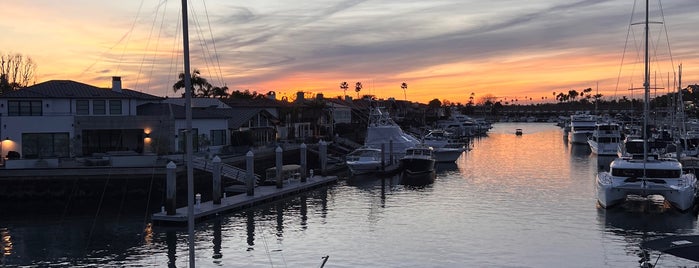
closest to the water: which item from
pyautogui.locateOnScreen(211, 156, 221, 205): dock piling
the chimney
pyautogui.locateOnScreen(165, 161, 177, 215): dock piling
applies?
pyautogui.locateOnScreen(165, 161, 177, 215): dock piling

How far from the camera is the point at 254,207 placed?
138 feet

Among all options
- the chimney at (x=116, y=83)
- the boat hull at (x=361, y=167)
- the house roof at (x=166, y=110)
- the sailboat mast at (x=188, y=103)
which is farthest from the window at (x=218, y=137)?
the sailboat mast at (x=188, y=103)

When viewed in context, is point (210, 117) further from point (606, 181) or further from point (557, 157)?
point (557, 157)

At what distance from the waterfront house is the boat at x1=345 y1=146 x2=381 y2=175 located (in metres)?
19.5

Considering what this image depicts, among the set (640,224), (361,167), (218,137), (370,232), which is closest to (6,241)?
(370,232)

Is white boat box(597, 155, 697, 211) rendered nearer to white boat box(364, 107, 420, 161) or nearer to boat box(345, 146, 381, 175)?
boat box(345, 146, 381, 175)

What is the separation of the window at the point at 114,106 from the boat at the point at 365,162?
21657 millimetres

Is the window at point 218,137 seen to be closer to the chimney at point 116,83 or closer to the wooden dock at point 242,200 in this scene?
the chimney at point 116,83

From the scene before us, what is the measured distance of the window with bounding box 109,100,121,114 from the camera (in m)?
55.7

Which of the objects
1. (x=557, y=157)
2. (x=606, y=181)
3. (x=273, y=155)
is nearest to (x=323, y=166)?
(x=273, y=155)

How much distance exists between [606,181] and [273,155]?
33.9 meters

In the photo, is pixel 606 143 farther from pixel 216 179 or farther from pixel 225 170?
pixel 216 179

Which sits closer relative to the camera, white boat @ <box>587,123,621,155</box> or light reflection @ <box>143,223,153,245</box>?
light reflection @ <box>143,223,153,245</box>

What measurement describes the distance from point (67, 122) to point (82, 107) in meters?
2.12
